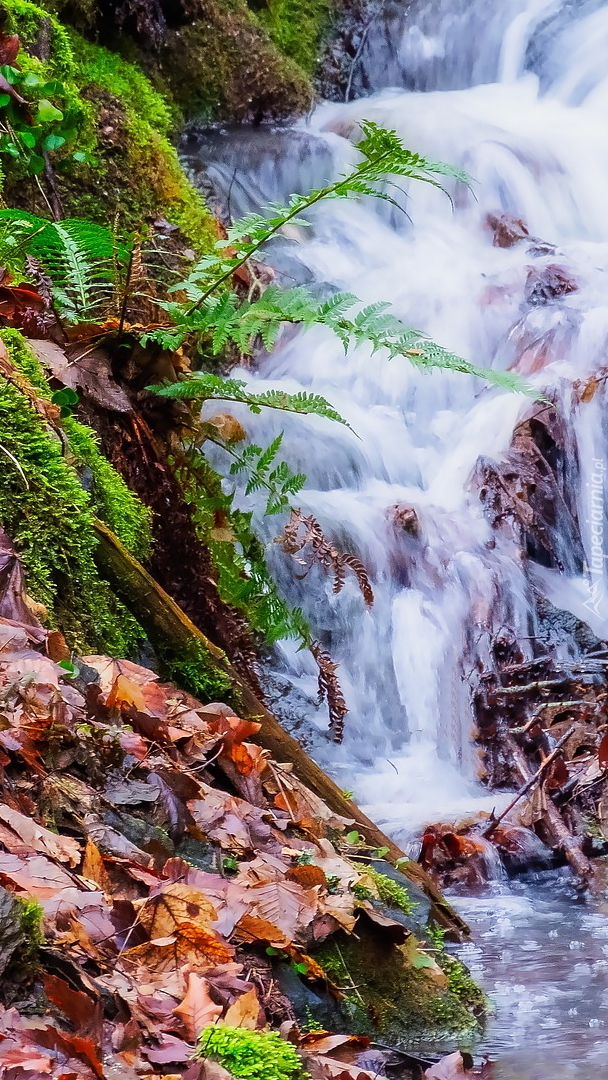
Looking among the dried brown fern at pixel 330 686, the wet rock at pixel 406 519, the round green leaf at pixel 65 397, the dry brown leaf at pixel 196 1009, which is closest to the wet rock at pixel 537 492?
the wet rock at pixel 406 519

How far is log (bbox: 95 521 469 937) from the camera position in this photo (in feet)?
9.25

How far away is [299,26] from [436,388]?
19.4 ft

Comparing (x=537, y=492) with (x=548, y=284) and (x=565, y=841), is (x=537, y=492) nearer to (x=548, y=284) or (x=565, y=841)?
(x=548, y=284)

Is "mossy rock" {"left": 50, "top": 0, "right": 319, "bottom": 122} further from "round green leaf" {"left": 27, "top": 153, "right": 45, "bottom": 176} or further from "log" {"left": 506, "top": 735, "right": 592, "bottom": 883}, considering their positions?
"log" {"left": 506, "top": 735, "right": 592, "bottom": 883}

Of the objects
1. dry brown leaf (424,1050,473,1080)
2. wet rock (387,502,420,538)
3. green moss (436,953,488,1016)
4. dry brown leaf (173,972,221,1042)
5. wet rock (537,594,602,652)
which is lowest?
wet rock (537,594,602,652)

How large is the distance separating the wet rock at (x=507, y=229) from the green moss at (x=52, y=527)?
7.15 meters

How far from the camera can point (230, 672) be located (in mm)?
2986

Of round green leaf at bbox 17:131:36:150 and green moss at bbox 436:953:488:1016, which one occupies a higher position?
round green leaf at bbox 17:131:36:150

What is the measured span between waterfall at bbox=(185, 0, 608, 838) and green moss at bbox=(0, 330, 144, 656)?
1806mm

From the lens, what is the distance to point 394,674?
17.2 feet

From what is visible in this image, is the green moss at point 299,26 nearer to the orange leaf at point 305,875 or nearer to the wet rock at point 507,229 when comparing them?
the wet rock at point 507,229

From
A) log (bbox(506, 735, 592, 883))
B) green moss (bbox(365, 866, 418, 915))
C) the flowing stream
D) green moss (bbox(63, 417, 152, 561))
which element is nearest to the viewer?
green moss (bbox(365, 866, 418, 915))

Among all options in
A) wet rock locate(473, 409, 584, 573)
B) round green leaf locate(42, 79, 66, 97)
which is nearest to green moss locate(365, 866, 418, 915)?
round green leaf locate(42, 79, 66, 97)

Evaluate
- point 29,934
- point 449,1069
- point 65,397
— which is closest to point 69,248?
point 65,397
